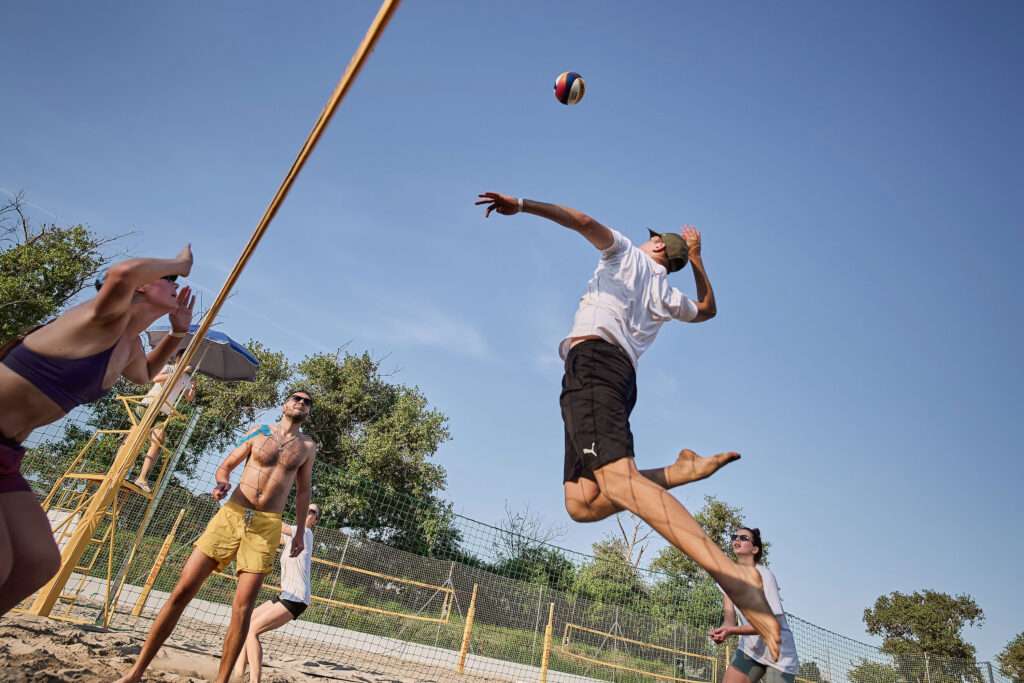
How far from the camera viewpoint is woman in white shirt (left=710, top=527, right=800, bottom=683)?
15.1ft

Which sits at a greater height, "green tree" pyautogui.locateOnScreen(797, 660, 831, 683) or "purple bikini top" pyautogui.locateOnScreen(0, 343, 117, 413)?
"green tree" pyautogui.locateOnScreen(797, 660, 831, 683)

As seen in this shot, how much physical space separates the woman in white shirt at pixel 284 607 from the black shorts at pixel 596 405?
3271mm

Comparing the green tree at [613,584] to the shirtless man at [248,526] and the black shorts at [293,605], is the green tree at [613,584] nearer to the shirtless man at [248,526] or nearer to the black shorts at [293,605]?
the black shorts at [293,605]

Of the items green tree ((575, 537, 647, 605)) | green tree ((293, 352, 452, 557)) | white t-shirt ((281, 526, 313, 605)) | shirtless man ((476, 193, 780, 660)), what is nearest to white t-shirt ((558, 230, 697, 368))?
shirtless man ((476, 193, 780, 660))

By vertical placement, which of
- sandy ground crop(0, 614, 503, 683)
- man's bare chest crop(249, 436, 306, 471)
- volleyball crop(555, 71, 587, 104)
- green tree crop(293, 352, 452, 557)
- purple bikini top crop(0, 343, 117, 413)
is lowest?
sandy ground crop(0, 614, 503, 683)

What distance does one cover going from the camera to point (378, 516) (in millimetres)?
10234

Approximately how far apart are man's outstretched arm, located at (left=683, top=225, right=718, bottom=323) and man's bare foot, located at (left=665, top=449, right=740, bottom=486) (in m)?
0.90

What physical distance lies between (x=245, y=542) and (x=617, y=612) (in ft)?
31.4

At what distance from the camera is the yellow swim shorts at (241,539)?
4.10 metres

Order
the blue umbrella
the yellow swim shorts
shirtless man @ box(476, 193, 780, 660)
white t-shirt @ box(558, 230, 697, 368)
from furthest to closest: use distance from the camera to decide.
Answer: the blue umbrella → the yellow swim shorts → white t-shirt @ box(558, 230, 697, 368) → shirtless man @ box(476, 193, 780, 660)

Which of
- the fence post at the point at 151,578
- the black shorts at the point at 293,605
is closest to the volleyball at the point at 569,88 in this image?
the black shorts at the point at 293,605

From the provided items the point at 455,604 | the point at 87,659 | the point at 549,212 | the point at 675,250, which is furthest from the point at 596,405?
the point at 455,604

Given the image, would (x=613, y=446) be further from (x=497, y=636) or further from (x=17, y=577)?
(x=497, y=636)

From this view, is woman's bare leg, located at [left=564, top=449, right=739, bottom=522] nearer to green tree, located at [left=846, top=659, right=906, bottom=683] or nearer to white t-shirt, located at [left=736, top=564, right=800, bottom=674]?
white t-shirt, located at [left=736, top=564, right=800, bottom=674]
